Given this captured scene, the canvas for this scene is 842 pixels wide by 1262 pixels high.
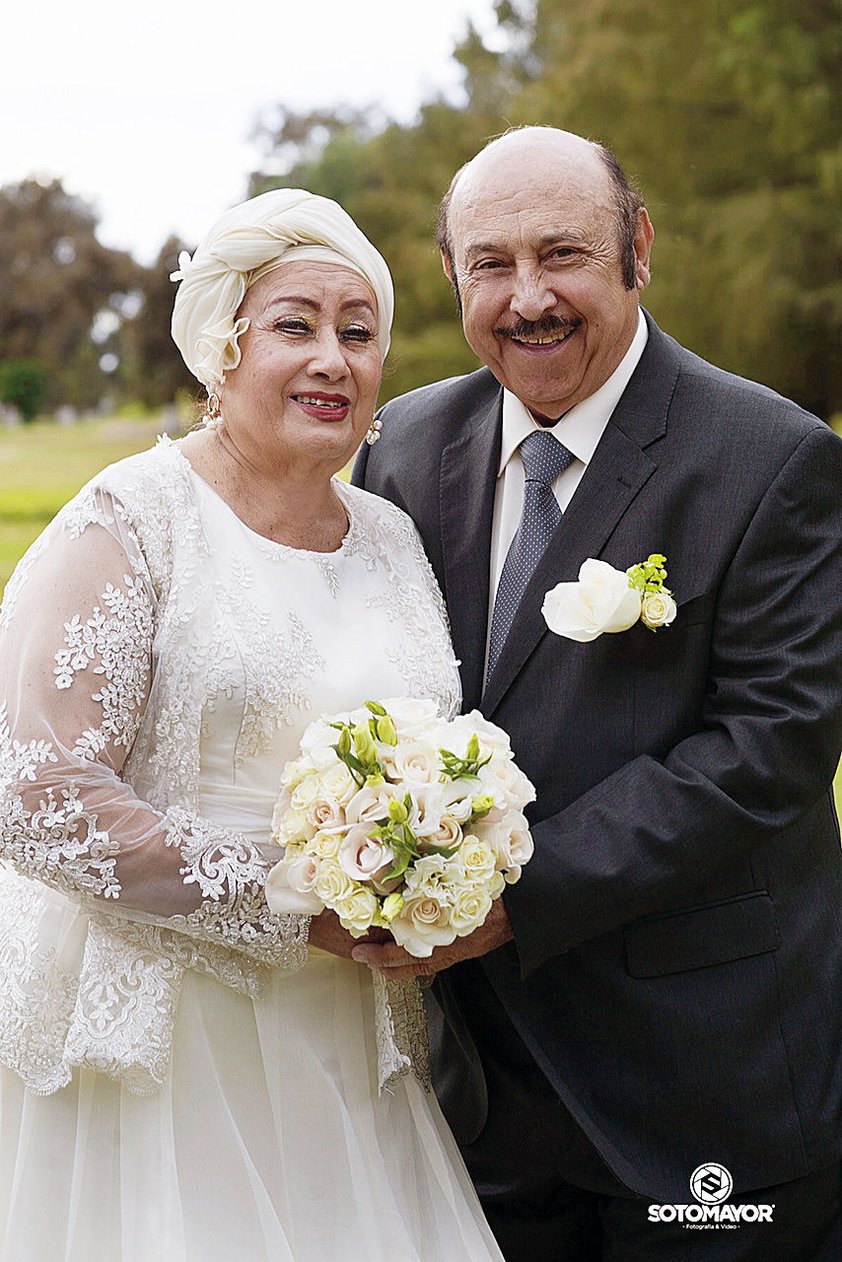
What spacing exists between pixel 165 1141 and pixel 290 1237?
0.33 metres

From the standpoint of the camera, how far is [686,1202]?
10.6 ft

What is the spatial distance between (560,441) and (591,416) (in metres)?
0.10

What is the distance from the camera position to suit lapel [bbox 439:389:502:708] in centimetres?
334

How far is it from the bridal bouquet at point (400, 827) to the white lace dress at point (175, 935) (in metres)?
0.23

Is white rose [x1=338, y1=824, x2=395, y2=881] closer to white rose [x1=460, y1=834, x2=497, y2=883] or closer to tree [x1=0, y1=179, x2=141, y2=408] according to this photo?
white rose [x1=460, y1=834, x2=497, y2=883]

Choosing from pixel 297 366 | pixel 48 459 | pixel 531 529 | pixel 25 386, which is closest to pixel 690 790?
pixel 531 529

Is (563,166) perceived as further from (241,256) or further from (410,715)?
(410,715)

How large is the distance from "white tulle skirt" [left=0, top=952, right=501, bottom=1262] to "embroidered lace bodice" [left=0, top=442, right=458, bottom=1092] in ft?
0.26

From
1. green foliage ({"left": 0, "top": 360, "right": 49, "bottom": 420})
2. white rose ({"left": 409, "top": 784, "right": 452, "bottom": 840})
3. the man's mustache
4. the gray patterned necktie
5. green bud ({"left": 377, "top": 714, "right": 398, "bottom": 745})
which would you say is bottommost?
white rose ({"left": 409, "top": 784, "right": 452, "bottom": 840})

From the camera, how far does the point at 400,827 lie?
2488mm

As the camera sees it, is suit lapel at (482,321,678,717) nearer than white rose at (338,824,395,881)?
No

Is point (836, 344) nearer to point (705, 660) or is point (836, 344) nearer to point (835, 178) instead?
point (835, 178)

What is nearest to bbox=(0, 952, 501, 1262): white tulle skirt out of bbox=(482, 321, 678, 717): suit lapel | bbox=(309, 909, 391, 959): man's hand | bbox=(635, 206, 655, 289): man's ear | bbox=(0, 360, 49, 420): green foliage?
bbox=(309, 909, 391, 959): man's hand

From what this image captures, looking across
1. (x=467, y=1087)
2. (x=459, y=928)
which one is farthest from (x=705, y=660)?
(x=467, y=1087)
